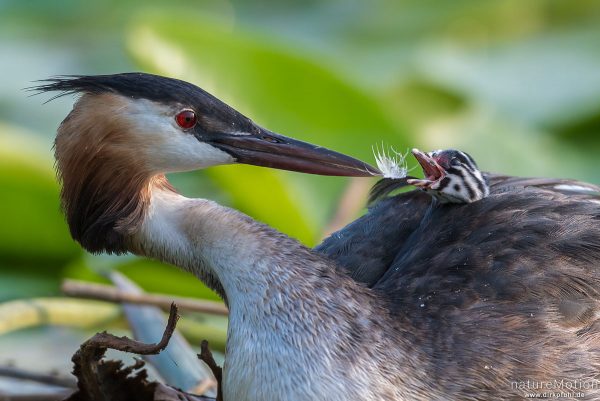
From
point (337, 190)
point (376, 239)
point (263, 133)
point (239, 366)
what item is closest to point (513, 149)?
point (337, 190)

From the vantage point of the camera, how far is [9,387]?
4.30 metres

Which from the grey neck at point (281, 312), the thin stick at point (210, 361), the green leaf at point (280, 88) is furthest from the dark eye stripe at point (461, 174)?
the green leaf at point (280, 88)

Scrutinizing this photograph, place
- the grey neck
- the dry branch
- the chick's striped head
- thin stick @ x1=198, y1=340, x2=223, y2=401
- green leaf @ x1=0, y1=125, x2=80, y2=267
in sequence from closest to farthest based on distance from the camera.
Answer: the grey neck
thin stick @ x1=198, y1=340, x2=223, y2=401
the dry branch
the chick's striped head
green leaf @ x1=0, y1=125, x2=80, y2=267

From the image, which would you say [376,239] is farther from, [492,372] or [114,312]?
[114,312]

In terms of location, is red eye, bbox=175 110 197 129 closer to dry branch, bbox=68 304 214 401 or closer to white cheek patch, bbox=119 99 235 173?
white cheek patch, bbox=119 99 235 173

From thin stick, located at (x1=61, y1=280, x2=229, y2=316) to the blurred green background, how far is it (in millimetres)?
250

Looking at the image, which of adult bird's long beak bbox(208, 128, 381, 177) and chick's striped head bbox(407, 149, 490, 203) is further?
chick's striped head bbox(407, 149, 490, 203)

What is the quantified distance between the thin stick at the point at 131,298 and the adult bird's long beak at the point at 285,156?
125 centimetres

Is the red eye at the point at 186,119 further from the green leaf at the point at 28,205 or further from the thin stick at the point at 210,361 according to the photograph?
the green leaf at the point at 28,205

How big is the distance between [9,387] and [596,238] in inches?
87.8

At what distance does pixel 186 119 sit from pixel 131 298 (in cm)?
142

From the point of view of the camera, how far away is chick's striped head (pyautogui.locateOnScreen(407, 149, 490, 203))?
375 centimetres

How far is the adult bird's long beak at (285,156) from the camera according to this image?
3.52 metres

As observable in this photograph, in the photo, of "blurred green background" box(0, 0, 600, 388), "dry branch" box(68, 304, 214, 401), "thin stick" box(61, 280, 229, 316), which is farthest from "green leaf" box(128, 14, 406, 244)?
"dry branch" box(68, 304, 214, 401)
